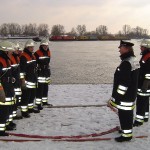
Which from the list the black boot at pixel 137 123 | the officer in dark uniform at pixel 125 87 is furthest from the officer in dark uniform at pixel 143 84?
the officer in dark uniform at pixel 125 87

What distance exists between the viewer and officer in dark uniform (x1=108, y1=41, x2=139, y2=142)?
6.01 metres

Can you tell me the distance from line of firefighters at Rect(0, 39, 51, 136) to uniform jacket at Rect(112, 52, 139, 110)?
2.21 metres

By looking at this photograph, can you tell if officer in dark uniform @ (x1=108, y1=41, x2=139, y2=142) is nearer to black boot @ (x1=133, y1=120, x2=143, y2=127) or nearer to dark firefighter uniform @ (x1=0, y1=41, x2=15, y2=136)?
black boot @ (x1=133, y1=120, x2=143, y2=127)

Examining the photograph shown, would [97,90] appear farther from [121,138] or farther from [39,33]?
[39,33]

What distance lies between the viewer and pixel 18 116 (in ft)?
26.6

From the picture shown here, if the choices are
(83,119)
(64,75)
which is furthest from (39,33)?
(83,119)

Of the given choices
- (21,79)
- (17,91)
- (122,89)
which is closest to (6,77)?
(17,91)

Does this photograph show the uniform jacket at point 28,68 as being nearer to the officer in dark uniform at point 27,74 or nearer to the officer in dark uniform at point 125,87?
the officer in dark uniform at point 27,74

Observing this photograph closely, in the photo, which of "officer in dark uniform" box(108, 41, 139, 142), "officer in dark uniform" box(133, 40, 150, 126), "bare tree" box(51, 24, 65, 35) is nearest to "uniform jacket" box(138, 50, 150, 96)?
"officer in dark uniform" box(133, 40, 150, 126)

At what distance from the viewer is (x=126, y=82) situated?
6.02 metres

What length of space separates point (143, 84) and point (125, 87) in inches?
50.0

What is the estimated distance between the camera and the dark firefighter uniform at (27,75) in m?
7.98

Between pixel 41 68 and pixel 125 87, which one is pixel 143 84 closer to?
pixel 125 87

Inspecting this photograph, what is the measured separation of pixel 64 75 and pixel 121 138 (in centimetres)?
1118
